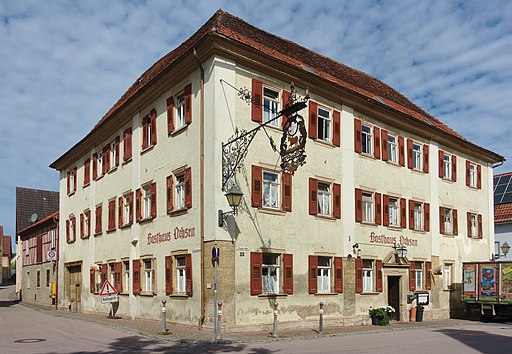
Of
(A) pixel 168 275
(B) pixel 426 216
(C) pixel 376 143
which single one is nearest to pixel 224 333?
(A) pixel 168 275

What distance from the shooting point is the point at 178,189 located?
853 inches

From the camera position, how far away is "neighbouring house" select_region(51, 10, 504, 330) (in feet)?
63.3

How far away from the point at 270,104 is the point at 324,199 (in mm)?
4428

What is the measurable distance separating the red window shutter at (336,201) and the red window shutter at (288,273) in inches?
131

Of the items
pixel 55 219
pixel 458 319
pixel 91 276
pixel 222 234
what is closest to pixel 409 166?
pixel 458 319

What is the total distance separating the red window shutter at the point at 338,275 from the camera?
73.8ft

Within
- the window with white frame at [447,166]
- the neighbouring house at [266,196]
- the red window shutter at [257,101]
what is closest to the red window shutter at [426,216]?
the neighbouring house at [266,196]

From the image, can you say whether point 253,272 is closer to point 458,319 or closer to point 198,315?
point 198,315

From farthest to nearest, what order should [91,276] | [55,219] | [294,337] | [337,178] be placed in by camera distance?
[55,219] → [91,276] → [337,178] → [294,337]

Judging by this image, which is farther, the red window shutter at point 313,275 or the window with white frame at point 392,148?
the window with white frame at point 392,148

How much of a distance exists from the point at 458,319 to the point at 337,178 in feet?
36.0

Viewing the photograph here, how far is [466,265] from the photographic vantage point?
94.1ft

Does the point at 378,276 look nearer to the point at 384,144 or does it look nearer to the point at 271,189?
the point at 384,144

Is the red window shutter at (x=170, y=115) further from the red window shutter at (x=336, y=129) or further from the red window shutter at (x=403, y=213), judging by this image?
the red window shutter at (x=403, y=213)
